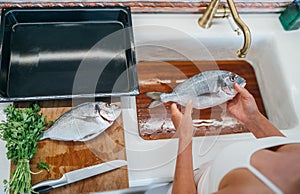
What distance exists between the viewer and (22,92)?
1.03m

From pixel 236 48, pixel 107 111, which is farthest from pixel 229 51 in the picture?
pixel 107 111

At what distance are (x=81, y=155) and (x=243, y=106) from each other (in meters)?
0.51

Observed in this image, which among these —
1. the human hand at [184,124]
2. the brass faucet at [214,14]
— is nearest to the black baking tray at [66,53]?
the human hand at [184,124]

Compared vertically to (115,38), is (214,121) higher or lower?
lower

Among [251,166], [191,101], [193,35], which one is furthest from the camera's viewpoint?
[193,35]

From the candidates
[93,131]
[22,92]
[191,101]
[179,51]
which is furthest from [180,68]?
[22,92]

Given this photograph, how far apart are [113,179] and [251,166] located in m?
0.40

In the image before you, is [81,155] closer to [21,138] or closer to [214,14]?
[21,138]

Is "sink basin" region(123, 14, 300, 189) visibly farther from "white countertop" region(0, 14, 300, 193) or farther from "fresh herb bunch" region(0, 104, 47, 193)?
"fresh herb bunch" region(0, 104, 47, 193)

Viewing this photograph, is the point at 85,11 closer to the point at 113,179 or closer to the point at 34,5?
the point at 34,5

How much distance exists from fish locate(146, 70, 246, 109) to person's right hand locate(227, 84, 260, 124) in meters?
0.02

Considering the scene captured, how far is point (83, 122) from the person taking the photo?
100cm

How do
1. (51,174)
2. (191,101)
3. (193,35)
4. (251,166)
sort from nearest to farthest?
1. (251,166)
2. (51,174)
3. (191,101)
4. (193,35)

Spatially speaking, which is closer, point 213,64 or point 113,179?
point 113,179
